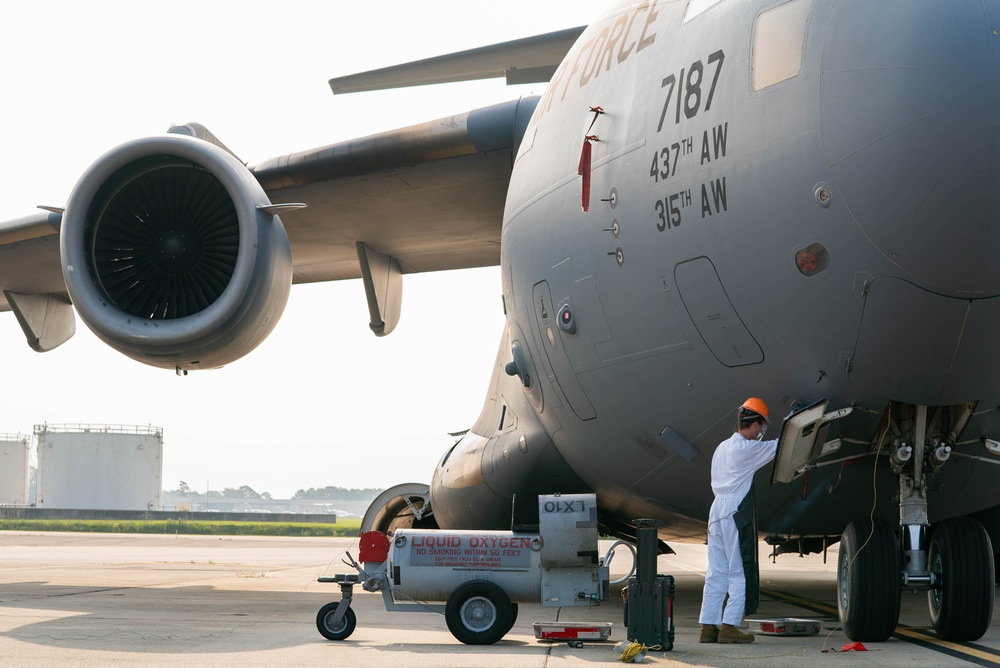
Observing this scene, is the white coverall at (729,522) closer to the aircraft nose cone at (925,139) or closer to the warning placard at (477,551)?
the warning placard at (477,551)

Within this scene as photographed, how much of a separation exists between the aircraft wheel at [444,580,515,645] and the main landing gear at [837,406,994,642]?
73.4 inches

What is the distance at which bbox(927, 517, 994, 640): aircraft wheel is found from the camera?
219 inches

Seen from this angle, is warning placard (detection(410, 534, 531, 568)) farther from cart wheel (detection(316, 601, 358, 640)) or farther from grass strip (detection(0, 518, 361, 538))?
grass strip (detection(0, 518, 361, 538))

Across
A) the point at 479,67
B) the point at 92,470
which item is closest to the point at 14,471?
the point at 92,470

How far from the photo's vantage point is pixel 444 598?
21.3 ft

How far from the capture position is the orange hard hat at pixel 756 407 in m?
5.59

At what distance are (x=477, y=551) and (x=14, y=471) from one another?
200 feet

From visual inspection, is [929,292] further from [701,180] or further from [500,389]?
[500,389]

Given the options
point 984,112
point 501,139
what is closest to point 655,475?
point 984,112

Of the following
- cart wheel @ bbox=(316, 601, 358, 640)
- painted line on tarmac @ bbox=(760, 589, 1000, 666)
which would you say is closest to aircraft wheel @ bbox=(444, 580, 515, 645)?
cart wheel @ bbox=(316, 601, 358, 640)

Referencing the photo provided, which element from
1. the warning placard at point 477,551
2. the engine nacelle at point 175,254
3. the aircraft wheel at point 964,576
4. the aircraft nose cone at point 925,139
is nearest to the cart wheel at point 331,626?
the warning placard at point 477,551

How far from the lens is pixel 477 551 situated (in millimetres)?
6445

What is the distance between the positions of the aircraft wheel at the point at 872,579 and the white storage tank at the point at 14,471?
61049 mm

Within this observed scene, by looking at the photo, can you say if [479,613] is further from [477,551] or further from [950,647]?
[950,647]
